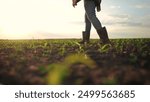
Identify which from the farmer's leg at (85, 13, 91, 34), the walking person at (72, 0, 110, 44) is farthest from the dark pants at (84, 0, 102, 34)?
the farmer's leg at (85, 13, 91, 34)

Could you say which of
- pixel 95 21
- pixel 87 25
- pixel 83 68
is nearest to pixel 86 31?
pixel 87 25

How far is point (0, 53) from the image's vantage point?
259 inches

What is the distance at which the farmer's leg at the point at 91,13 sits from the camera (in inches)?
271

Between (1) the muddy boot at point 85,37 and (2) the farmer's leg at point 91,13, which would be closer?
(2) the farmer's leg at point 91,13

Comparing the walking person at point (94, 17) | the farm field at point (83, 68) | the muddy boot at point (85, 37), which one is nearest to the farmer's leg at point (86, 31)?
the muddy boot at point (85, 37)

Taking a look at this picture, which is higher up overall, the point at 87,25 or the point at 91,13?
the point at 91,13

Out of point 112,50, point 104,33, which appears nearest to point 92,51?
point 112,50

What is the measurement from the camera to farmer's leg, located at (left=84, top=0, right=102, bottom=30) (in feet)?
22.6

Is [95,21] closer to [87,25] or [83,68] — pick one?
[87,25]

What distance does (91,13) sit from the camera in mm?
6914

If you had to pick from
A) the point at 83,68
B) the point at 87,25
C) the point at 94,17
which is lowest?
the point at 83,68

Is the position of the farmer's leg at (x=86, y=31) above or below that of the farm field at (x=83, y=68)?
above

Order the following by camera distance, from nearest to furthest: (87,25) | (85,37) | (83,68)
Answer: (83,68), (87,25), (85,37)

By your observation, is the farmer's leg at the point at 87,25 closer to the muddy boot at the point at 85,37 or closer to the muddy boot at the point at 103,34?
the muddy boot at the point at 85,37
